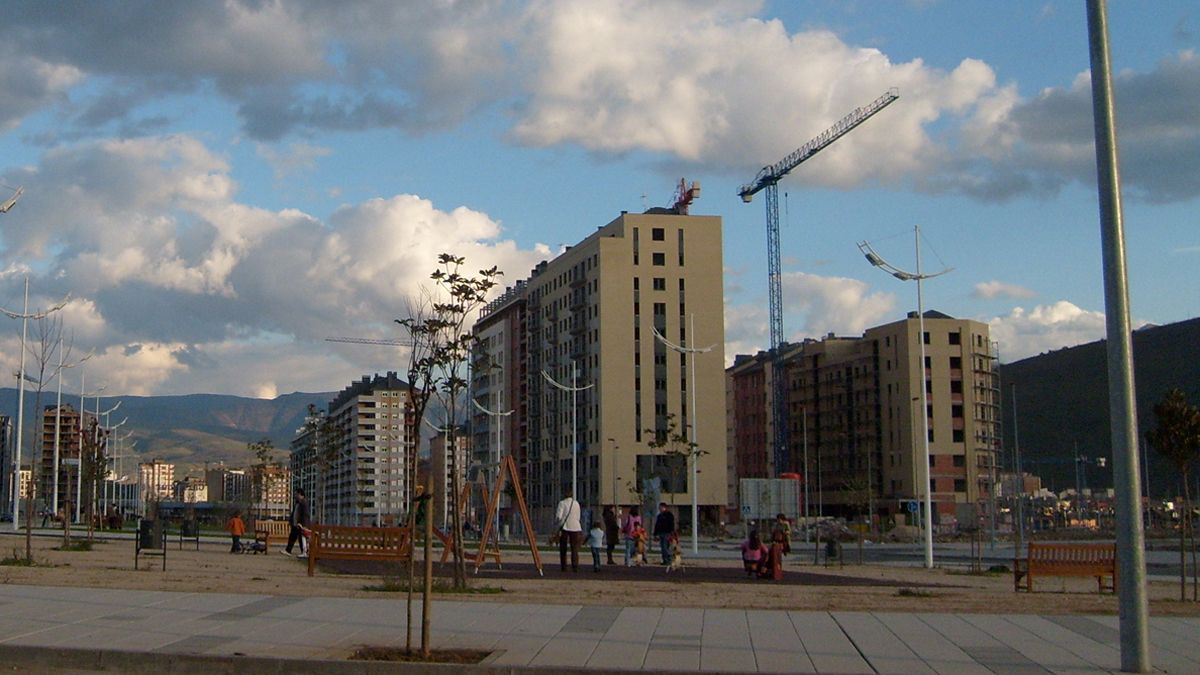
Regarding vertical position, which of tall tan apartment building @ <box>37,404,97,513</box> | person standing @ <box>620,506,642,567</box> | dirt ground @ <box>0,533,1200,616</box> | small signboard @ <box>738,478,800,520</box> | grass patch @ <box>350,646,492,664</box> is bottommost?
dirt ground @ <box>0,533,1200,616</box>

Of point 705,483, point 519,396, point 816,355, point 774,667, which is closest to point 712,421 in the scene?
point 705,483

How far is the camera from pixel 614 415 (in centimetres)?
11338

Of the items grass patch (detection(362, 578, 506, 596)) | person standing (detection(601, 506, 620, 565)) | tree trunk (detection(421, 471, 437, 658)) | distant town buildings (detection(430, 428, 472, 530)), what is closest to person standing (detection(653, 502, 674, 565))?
person standing (detection(601, 506, 620, 565))

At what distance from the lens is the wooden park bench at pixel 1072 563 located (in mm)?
22531

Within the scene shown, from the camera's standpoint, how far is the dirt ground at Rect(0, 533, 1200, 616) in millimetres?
18875

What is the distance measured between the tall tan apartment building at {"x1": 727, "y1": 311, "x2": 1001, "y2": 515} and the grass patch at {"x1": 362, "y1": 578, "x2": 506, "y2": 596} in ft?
317

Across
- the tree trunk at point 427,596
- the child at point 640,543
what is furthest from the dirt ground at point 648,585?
the tree trunk at point 427,596

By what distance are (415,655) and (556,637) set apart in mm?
2316

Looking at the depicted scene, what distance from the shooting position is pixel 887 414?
147250 millimetres

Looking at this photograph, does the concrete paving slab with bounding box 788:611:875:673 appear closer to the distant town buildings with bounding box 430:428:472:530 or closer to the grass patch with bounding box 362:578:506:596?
the distant town buildings with bounding box 430:428:472:530

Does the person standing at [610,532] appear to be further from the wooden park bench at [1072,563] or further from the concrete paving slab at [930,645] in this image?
the concrete paving slab at [930,645]

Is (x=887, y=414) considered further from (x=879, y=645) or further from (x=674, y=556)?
(x=879, y=645)

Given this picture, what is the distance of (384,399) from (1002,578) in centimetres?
17061

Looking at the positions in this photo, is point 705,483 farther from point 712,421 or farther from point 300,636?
point 300,636
